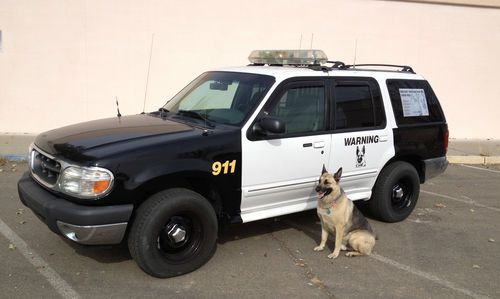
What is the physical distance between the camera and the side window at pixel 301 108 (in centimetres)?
459

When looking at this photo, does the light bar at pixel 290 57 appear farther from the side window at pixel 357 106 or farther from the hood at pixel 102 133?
the hood at pixel 102 133

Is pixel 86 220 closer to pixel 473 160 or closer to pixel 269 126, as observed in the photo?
pixel 269 126

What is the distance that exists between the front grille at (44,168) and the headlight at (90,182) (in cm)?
28

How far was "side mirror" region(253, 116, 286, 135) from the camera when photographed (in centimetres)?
414

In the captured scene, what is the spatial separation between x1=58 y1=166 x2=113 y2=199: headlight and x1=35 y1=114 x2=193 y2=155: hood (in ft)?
0.78

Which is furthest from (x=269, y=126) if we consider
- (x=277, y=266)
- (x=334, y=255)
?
(x=334, y=255)

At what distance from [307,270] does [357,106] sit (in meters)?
1.96

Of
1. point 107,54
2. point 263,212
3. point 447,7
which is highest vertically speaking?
point 447,7

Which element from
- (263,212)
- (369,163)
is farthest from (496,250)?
(263,212)

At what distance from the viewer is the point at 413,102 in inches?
228

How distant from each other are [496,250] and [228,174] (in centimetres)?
314

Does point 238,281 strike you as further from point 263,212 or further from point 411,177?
point 411,177

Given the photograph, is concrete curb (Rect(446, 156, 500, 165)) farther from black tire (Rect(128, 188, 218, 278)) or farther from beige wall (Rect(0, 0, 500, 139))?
black tire (Rect(128, 188, 218, 278))

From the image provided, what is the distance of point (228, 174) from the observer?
4160mm
